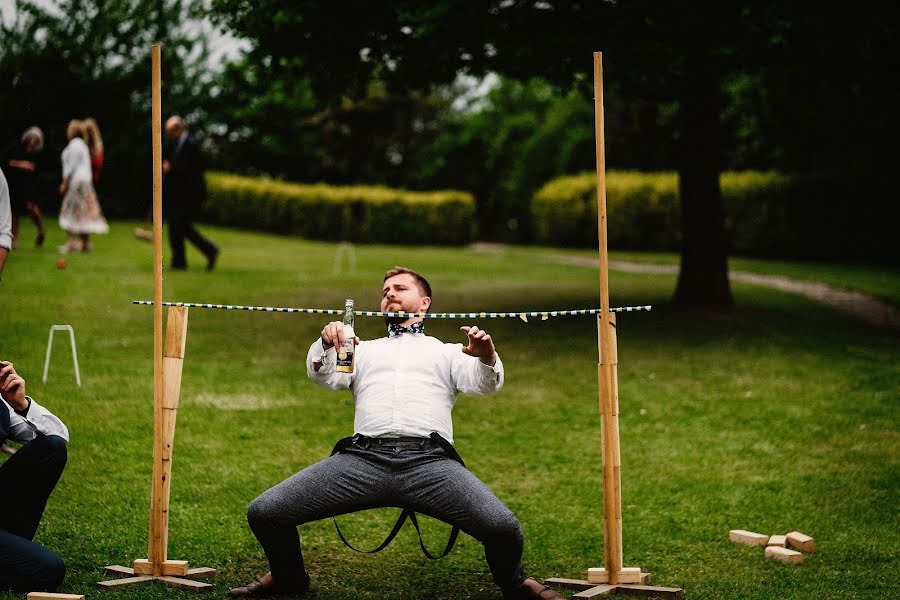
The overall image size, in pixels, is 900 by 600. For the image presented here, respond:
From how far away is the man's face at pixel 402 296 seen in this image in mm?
5688

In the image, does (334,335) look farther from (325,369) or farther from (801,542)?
(801,542)

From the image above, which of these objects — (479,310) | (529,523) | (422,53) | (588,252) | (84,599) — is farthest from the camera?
(588,252)

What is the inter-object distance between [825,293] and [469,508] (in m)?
14.6

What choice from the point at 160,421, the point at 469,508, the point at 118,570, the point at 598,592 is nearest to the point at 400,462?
the point at 469,508

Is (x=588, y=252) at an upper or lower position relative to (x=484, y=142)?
lower

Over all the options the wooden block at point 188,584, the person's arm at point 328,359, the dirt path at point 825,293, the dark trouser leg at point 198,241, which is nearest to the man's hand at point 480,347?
the person's arm at point 328,359

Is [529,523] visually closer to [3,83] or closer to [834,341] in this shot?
[3,83]

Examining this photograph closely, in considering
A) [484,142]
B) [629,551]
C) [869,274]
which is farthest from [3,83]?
[484,142]

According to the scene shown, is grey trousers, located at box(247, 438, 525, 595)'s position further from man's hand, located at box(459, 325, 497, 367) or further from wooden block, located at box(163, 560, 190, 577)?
wooden block, located at box(163, 560, 190, 577)

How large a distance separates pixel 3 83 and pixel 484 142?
124 ft

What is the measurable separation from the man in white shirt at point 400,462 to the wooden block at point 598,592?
354 millimetres

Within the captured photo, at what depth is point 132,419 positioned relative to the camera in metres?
9.10

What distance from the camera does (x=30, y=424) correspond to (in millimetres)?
5445

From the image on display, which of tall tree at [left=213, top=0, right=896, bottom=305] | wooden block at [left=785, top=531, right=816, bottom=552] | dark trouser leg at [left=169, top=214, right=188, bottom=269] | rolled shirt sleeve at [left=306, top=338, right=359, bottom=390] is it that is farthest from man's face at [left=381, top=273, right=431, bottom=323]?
dark trouser leg at [left=169, top=214, right=188, bottom=269]
